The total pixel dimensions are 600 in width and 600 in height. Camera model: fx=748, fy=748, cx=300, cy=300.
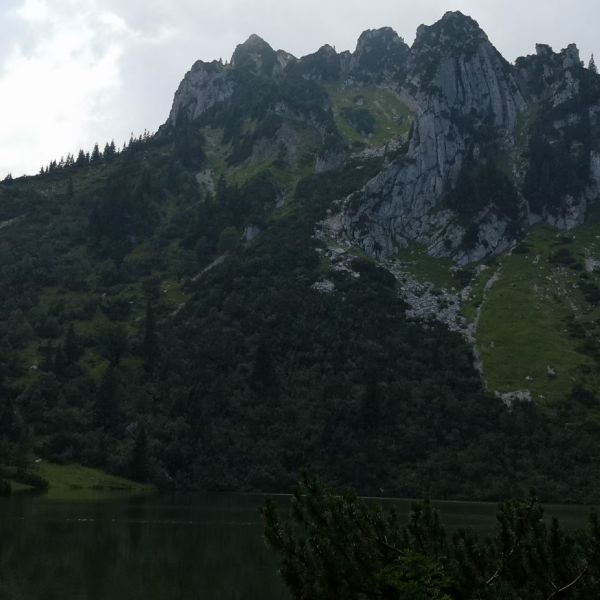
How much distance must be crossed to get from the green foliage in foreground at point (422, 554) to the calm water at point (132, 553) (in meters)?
16.8

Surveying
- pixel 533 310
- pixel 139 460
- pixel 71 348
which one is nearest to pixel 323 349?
pixel 139 460

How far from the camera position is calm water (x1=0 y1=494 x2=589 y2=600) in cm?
3528

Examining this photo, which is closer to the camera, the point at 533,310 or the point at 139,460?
the point at 139,460

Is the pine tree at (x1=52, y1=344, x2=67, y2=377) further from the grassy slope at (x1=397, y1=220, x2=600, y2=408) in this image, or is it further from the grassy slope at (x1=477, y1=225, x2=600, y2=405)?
the grassy slope at (x1=477, y1=225, x2=600, y2=405)

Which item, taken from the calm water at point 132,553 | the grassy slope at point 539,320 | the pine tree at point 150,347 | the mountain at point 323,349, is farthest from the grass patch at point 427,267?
the calm water at point 132,553

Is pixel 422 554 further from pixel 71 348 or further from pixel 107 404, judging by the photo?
pixel 71 348

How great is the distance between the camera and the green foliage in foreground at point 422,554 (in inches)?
700

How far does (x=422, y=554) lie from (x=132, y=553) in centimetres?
3043

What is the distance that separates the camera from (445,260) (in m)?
188

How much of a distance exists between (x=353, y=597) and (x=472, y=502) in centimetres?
8807

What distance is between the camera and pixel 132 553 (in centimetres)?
4459

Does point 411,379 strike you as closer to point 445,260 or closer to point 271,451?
point 271,451

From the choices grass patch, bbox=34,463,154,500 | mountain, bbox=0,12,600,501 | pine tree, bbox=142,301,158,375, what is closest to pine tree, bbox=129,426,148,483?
mountain, bbox=0,12,600,501

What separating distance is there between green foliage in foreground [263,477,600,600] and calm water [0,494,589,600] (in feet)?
55.1
